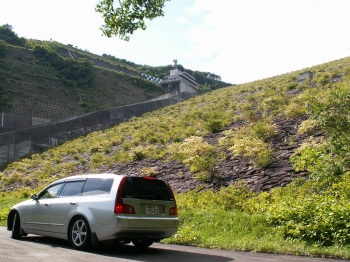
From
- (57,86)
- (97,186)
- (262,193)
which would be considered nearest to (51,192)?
(97,186)

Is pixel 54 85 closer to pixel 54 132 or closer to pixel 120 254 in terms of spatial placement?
pixel 54 132

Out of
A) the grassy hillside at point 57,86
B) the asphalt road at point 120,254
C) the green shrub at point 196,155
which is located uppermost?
the grassy hillside at point 57,86

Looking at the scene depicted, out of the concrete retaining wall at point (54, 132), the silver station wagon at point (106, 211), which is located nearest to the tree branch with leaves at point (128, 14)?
the silver station wagon at point (106, 211)

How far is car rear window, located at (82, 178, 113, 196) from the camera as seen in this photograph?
7.90m

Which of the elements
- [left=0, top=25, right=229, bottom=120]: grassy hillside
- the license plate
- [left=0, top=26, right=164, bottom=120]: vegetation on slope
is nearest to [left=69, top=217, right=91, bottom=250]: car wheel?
the license plate

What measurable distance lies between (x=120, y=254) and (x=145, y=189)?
1309 mm

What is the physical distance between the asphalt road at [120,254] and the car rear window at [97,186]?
1.10 m

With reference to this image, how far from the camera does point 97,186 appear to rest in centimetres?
812

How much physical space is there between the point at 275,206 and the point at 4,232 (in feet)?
23.0

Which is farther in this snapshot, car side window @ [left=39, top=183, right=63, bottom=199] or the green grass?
car side window @ [left=39, top=183, right=63, bottom=199]

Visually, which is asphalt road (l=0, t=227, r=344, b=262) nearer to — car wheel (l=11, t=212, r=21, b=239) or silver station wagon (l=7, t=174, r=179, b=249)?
silver station wagon (l=7, t=174, r=179, b=249)

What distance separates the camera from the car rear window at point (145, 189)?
25.6ft

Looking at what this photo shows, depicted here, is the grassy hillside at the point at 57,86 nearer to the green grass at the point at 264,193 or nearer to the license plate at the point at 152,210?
the green grass at the point at 264,193

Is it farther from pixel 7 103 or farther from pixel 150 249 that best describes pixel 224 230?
pixel 7 103
